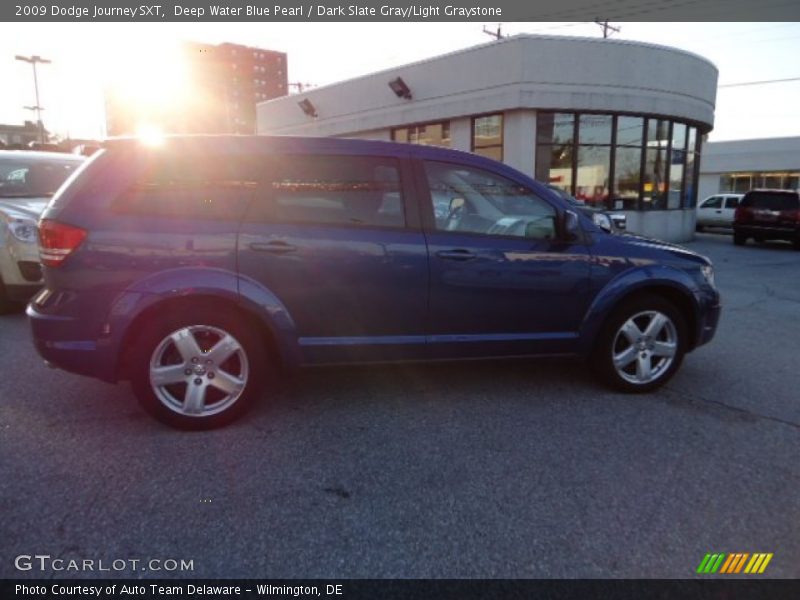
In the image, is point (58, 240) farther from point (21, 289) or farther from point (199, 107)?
point (199, 107)

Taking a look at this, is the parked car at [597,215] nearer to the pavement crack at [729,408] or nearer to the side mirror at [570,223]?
the side mirror at [570,223]

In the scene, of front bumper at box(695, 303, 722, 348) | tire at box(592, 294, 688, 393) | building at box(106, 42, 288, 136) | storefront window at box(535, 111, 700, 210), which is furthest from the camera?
building at box(106, 42, 288, 136)

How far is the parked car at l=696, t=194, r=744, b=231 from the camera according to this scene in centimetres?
2036

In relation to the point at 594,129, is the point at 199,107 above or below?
above

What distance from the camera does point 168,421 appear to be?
3.37m

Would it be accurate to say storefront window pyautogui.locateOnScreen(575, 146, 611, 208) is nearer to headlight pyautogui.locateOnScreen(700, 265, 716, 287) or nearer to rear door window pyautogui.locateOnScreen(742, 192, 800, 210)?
rear door window pyautogui.locateOnScreen(742, 192, 800, 210)

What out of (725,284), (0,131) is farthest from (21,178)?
(0,131)

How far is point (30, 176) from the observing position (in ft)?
22.9

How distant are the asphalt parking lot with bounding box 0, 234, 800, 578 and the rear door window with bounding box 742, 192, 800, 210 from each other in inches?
543

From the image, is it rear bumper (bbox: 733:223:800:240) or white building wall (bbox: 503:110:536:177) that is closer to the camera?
white building wall (bbox: 503:110:536:177)

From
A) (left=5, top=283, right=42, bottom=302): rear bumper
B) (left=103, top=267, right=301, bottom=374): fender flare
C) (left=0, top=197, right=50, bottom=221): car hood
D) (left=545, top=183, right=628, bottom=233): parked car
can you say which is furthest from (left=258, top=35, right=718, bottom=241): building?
(left=103, top=267, right=301, bottom=374): fender flare
